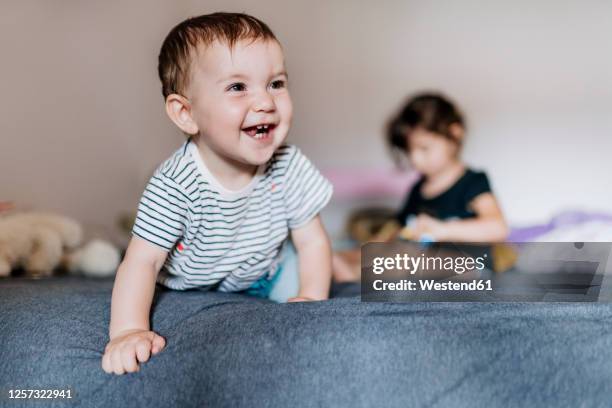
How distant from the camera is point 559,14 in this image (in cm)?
280

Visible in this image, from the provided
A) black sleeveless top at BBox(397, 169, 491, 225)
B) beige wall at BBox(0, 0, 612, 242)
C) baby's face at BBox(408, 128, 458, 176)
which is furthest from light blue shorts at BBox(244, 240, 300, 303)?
beige wall at BBox(0, 0, 612, 242)

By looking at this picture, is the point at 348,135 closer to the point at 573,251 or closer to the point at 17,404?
the point at 573,251

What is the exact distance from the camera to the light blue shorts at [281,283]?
1.30m

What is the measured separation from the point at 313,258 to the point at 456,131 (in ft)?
4.01

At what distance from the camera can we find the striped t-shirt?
107cm

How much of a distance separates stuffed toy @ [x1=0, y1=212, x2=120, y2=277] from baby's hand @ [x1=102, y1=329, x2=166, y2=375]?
583 millimetres

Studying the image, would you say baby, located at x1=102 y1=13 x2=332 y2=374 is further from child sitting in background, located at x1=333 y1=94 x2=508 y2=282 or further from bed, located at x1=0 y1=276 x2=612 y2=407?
child sitting in background, located at x1=333 y1=94 x2=508 y2=282

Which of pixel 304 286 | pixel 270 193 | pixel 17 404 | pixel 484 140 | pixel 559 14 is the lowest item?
pixel 17 404

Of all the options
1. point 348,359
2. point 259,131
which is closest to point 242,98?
point 259,131

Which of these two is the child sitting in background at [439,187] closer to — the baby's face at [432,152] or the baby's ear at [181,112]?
the baby's face at [432,152]

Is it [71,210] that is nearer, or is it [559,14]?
[71,210]

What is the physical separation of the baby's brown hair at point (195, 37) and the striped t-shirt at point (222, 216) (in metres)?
0.13

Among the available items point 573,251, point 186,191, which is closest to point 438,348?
point 573,251

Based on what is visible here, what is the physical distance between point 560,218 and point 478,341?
5.58 ft
